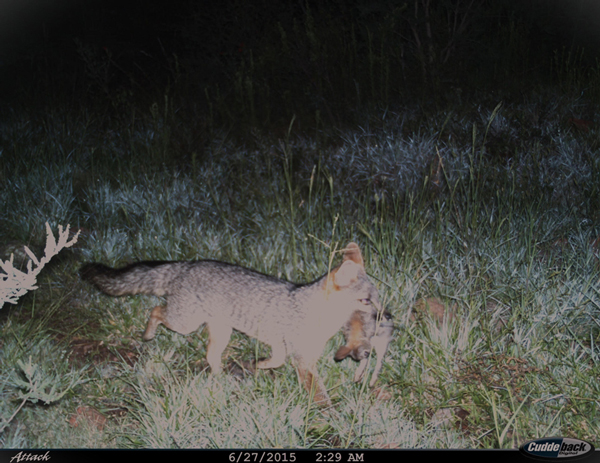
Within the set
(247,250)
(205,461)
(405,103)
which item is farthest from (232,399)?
(405,103)

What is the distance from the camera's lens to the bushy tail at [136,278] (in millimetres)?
2477

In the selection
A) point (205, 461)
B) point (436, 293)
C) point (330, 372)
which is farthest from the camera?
point (436, 293)

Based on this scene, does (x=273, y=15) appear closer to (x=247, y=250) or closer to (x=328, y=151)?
(x=328, y=151)

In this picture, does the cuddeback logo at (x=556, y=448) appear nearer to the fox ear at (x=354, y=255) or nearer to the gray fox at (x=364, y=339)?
the gray fox at (x=364, y=339)

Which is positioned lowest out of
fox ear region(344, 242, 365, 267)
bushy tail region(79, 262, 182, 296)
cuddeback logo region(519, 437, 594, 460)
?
cuddeback logo region(519, 437, 594, 460)

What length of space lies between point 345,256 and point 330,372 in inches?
18.8

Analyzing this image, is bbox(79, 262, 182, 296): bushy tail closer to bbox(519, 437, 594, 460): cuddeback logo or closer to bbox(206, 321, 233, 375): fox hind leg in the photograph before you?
bbox(206, 321, 233, 375): fox hind leg

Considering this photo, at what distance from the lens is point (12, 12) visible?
4113 mm

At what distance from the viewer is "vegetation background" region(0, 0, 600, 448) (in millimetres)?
2006

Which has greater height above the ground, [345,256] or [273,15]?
[273,15]

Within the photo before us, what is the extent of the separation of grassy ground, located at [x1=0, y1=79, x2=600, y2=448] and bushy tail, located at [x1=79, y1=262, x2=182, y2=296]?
84mm

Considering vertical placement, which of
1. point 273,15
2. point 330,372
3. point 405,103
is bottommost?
point 330,372

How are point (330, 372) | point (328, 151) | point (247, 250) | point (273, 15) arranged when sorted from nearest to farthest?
point (330, 372), point (247, 250), point (328, 151), point (273, 15)

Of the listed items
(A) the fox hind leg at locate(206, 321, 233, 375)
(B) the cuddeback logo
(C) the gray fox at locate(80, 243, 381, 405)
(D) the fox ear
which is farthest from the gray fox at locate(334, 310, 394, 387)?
(B) the cuddeback logo
